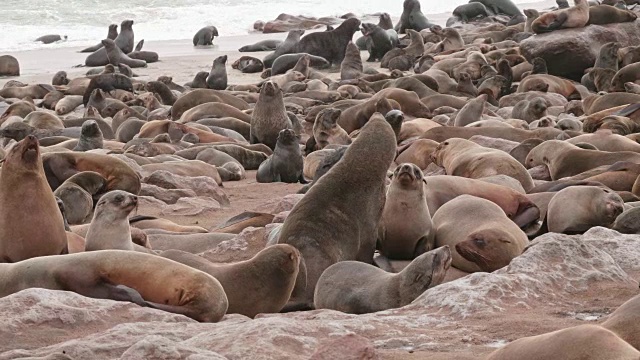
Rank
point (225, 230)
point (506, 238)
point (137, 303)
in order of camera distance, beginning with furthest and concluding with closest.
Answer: point (225, 230)
point (506, 238)
point (137, 303)

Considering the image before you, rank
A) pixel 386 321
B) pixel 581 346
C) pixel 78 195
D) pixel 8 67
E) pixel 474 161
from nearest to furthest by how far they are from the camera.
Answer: pixel 581 346
pixel 386 321
pixel 78 195
pixel 474 161
pixel 8 67

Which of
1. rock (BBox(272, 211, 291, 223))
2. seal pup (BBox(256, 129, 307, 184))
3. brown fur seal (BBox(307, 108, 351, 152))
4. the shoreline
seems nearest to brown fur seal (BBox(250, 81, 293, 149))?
brown fur seal (BBox(307, 108, 351, 152))

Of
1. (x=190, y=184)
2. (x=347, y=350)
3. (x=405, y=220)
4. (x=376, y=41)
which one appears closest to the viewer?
(x=347, y=350)

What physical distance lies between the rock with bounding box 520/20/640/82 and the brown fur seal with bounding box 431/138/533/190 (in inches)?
269

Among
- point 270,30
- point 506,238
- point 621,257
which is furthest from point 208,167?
point 270,30

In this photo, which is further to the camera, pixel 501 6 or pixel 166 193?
pixel 501 6

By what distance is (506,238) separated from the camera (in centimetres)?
556

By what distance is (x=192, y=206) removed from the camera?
834cm

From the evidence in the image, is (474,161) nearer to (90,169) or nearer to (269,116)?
(90,169)

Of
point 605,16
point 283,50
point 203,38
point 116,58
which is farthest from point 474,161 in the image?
point 203,38

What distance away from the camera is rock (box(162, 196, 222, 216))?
818cm

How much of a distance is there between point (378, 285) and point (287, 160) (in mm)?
5047

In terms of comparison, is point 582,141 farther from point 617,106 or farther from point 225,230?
point 225,230

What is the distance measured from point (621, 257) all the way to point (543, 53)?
425 inches
